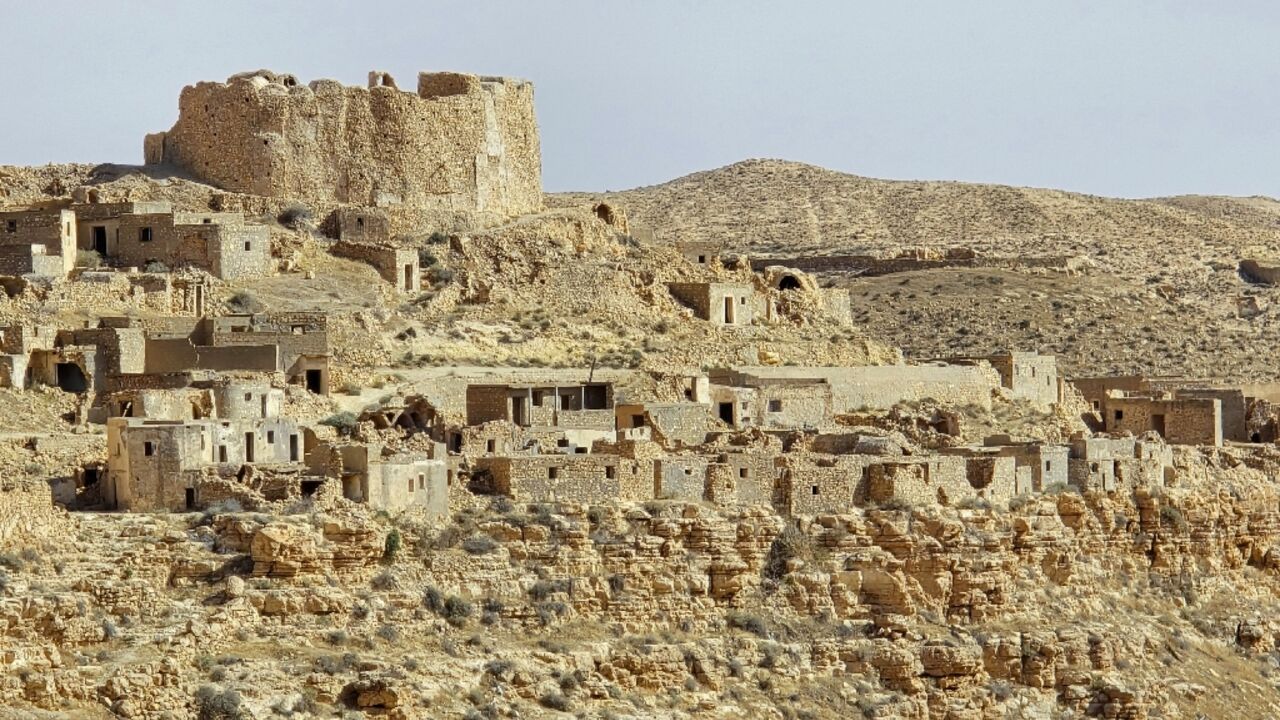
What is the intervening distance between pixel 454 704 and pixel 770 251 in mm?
50310

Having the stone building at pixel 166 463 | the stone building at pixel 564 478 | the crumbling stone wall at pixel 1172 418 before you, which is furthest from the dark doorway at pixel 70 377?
the crumbling stone wall at pixel 1172 418

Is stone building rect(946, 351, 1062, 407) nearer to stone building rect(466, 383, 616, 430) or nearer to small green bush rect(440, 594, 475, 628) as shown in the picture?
stone building rect(466, 383, 616, 430)

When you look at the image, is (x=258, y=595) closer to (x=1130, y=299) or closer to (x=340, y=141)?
(x=340, y=141)

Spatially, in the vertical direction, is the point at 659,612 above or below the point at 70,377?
below

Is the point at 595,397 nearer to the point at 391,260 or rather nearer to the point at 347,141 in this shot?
the point at 391,260

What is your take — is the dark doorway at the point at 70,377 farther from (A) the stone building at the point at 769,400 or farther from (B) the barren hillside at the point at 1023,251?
(B) the barren hillside at the point at 1023,251

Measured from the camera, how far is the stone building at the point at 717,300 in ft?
213

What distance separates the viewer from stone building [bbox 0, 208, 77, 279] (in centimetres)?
5841

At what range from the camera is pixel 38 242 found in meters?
59.4

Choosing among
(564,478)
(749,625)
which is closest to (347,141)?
(564,478)

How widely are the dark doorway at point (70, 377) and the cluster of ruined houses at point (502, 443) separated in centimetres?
5

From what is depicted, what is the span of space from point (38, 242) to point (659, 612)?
16080 millimetres

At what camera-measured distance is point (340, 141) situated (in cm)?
6569

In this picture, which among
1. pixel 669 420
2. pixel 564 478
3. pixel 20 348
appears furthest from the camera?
pixel 669 420
